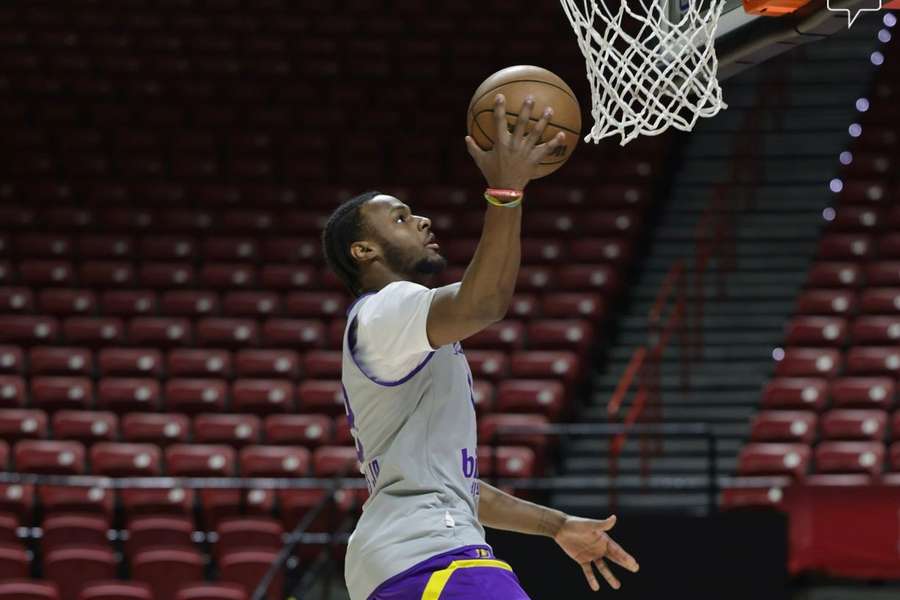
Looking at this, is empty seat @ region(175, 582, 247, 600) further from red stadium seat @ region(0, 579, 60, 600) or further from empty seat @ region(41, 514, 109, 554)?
empty seat @ region(41, 514, 109, 554)

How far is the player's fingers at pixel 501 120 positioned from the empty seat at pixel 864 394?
23.2 ft

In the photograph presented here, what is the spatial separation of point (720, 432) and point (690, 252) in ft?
8.19

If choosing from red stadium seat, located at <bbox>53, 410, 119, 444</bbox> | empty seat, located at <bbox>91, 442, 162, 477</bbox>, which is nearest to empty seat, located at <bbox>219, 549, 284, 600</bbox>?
empty seat, located at <bbox>91, 442, 162, 477</bbox>

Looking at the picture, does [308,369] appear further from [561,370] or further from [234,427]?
[561,370]

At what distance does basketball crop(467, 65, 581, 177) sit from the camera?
2.96 meters

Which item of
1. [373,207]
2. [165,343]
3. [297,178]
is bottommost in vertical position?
[373,207]

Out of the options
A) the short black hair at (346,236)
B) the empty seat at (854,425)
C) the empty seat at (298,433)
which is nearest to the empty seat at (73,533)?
the empty seat at (298,433)

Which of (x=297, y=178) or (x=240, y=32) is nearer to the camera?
(x=297, y=178)

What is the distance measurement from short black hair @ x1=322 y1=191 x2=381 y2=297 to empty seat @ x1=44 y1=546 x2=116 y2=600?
5314mm

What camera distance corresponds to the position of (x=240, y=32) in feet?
49.6

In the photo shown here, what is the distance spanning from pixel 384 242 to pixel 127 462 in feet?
20.7

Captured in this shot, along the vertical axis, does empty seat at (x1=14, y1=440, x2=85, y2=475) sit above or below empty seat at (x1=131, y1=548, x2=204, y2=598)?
above

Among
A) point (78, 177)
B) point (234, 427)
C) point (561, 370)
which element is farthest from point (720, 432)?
point (78, 177)

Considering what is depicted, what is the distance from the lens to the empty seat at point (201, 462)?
9000 mm
